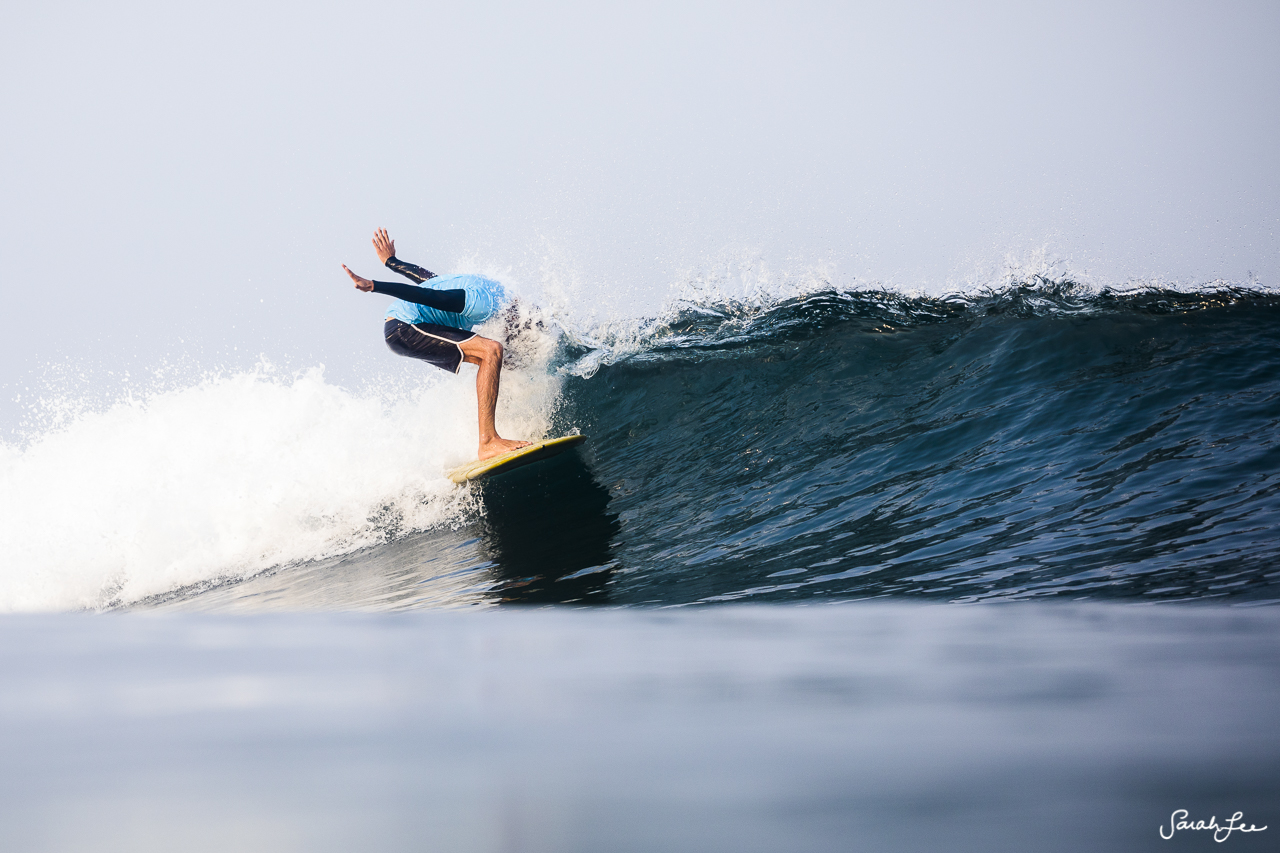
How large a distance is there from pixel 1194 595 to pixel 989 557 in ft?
2.53

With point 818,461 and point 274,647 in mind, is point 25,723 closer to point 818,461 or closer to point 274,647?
point 274,647

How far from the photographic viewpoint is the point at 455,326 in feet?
18.3

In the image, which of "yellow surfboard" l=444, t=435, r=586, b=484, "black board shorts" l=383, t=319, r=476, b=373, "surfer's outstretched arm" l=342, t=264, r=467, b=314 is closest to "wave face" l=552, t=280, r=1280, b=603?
"yellow surfboard" l=444, t=435, r=586, b=484

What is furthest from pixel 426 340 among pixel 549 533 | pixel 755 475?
pixel 755 475

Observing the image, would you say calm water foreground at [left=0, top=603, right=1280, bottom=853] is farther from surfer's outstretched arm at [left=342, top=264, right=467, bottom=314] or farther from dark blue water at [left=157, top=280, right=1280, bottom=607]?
surfer's outstretched arm at [left=342, top=264, right=467, bottom=314]

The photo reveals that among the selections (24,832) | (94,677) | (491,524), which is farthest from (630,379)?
(24,832)

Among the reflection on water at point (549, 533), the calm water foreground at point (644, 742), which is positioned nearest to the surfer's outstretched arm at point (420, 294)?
the reflection on water at point (549, 533)

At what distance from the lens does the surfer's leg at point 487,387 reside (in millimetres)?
5473

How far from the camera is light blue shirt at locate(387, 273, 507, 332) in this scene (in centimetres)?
547

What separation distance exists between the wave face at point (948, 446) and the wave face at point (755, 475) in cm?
2

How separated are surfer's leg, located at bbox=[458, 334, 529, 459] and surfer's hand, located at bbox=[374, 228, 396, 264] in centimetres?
77

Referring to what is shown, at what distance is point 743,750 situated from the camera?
1250mm

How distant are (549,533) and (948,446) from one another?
95.2 inches

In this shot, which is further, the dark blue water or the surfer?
the surfer
